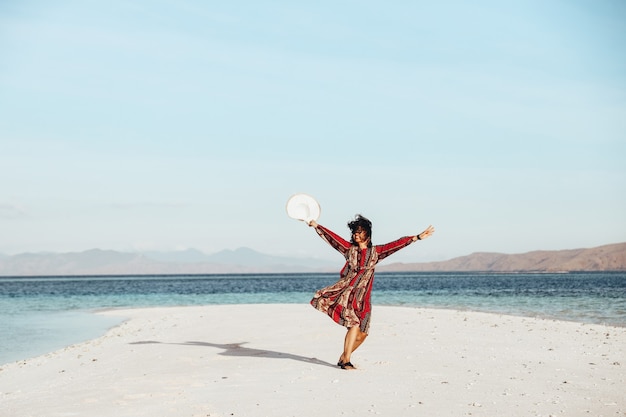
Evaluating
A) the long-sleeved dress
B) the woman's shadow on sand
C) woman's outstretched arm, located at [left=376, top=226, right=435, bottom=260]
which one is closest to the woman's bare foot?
the woman's shadow on sand

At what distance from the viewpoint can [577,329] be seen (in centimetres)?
2053

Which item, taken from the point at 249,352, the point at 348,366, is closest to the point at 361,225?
the point at 348,366

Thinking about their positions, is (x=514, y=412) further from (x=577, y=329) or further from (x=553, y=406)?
(x=577, y=329)

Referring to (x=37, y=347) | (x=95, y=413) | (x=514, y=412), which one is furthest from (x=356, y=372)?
(x=37, y=347)

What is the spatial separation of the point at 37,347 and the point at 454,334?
1080 cm

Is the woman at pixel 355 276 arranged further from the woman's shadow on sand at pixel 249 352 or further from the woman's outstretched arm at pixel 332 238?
the woman's shadow on sand at pixel 249 352

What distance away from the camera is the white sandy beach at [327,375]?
33.1 ft

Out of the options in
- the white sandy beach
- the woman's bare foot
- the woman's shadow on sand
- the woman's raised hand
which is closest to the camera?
the white sandy beach

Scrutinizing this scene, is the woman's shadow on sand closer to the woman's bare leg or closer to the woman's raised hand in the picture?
the woman's bare leg

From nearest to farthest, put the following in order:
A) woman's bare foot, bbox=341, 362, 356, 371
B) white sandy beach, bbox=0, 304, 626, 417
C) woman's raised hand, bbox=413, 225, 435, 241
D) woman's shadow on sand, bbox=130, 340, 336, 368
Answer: white sandy beach, bbox=0, 304, 626, 417 < woman's raised hand, bbox=413, 225, 435, 241 < woman's bare foot, bbox=341, 362, 356, 371 < woman's shadow on sand, bbox=130, 340, 336, 368

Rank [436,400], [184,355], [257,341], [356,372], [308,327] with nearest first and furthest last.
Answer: [436,400] → [356,372] → [184,355] → [257,341] → [308,327]

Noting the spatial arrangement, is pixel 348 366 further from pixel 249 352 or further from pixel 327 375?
pixel 249 352

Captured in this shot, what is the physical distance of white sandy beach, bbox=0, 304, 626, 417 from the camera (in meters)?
10.1

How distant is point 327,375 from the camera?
1225 centimetres
